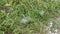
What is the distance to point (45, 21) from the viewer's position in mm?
2805

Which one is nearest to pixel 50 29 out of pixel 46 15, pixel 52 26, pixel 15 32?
pixel 52 26

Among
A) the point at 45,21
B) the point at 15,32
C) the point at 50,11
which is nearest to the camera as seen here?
the point at 15,32

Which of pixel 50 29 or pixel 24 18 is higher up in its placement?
pixel 24 18

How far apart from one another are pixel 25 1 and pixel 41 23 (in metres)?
0.50

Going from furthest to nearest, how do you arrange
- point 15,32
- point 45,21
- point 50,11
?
1. point 50,11
2. point 45,21
3. point 15,32

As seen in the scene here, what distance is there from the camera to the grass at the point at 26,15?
8.74 feet

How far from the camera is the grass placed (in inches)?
105

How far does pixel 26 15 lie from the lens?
9.27 feet

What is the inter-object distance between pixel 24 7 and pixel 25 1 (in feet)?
0.40

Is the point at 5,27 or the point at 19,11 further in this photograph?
the point at 19,11

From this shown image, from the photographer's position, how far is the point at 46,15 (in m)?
2.87

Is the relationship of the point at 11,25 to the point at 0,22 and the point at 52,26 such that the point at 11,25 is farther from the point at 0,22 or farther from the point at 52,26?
the point at 52,26

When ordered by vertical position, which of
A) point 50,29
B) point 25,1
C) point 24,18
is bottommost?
point 50,29

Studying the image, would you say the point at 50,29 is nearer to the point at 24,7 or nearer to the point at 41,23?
the point at 41,23
